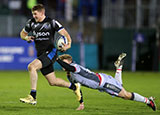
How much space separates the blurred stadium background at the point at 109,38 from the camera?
79.5 feet

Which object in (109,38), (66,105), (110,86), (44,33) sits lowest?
(109,38)

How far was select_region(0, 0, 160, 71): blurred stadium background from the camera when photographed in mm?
24234

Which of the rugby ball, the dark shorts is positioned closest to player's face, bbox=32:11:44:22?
the rugby ball

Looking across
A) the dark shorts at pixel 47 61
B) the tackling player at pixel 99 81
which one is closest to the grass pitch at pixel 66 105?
the tackling player at pixel 99 81

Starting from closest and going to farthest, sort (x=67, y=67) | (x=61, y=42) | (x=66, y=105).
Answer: (x=67, y=67) → (x=61, y=42) → (x=66, y=105)

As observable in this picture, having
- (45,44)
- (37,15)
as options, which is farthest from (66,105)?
(37,15)

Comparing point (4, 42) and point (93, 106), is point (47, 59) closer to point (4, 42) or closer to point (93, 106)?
point (93, 106)

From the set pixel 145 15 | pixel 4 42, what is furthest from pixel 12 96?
pixel 145 15

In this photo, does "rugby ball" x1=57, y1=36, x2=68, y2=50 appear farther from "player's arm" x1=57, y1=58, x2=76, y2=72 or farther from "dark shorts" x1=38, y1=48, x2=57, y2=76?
"player's arm" x1=57, y1=58, x2=76, y2=72

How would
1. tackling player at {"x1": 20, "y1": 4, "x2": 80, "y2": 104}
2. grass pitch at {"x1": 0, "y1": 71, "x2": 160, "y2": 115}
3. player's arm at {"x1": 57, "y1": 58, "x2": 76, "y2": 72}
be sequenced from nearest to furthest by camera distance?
player's arm at {"x1": 57, "y1": 58, "x2": 76, "y2": 72}
grass pitch at {"x1": 0, "y1": 71, "x2": 160, "y2": 115}
tackling player at {"x1": 20, "y1": 4, "x2": 80, "y2": 104}

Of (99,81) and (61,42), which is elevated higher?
(61,42)

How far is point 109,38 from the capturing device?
25.0 m

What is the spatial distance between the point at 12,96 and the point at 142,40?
12892 mm

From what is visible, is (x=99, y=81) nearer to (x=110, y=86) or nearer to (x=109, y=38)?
(x=110, y=86)
